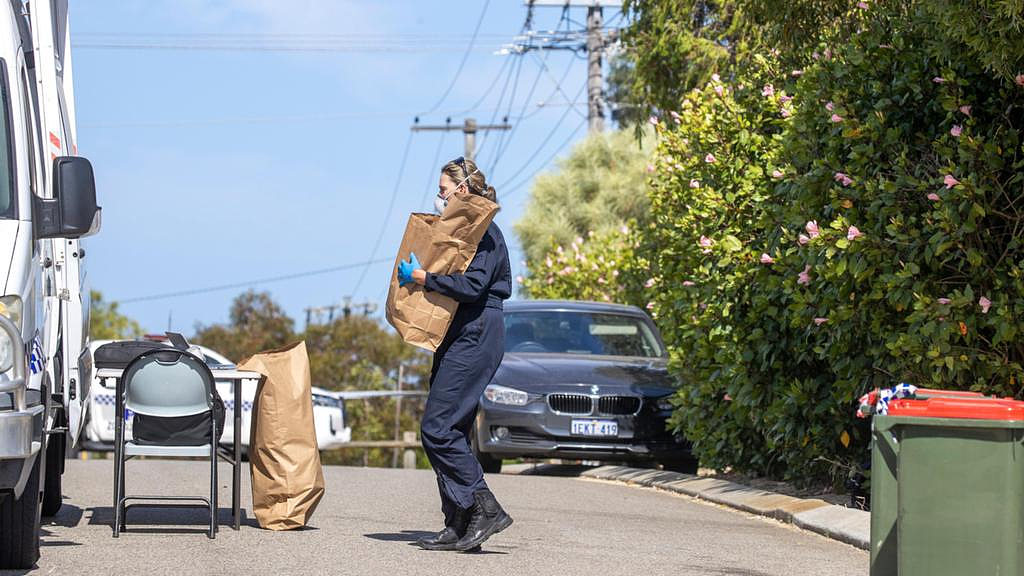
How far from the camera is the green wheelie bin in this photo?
5746 millimetres

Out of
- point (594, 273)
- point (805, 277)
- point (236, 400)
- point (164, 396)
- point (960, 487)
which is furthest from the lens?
point (594, 273)

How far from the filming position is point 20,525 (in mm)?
6949

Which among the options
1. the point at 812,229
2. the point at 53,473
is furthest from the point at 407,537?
the point at 812,229

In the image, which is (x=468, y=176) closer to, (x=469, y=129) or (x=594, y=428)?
(x=594, y=428)

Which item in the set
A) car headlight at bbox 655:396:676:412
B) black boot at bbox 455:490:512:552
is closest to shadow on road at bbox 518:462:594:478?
car headlight at bbox 655:396:676:412

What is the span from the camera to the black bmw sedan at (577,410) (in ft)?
44.5

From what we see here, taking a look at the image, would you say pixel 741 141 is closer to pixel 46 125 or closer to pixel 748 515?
pixel 748 515

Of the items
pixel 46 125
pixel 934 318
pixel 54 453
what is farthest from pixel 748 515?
pixel 46 125

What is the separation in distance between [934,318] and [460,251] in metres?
2.71

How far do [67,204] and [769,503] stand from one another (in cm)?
555

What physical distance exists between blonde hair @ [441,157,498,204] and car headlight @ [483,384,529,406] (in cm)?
555

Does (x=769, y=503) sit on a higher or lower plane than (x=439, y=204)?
lower

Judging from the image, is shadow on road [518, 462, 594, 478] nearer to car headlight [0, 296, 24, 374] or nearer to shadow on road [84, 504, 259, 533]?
shadow on road [84, 504, 259, 533]

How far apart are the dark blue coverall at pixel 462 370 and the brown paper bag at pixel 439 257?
7 centimetres
